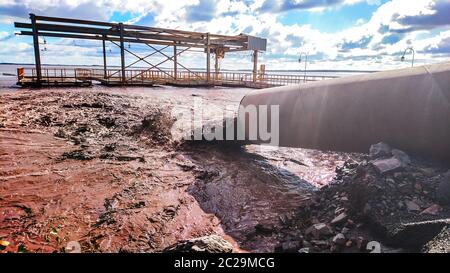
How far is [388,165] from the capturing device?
3.60 m

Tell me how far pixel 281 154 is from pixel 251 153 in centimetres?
79

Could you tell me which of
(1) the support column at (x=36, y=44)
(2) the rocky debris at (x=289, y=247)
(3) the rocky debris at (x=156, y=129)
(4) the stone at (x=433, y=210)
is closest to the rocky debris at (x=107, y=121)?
(3) the rocky debris at (x=156, y=129)

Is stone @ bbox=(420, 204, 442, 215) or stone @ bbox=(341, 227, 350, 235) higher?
stone @ bbox=(420, 204, 442, 215)

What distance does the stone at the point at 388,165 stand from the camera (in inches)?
140

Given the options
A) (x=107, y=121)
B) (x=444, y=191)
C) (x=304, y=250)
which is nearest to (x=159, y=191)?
(x=304, y=250)

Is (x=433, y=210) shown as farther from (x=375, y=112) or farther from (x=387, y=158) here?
(x=375, y=112)

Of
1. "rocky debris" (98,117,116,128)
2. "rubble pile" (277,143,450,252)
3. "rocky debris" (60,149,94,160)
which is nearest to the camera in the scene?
"rubble pile" (277,143,450,252)

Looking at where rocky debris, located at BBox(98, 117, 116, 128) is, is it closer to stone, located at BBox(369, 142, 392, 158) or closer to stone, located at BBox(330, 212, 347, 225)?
stone, located at BBox(330, 212, 347, 225)

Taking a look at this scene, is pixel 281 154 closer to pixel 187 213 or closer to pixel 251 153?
pixel 251 153

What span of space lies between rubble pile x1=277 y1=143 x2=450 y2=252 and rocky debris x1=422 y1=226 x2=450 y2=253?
10cm

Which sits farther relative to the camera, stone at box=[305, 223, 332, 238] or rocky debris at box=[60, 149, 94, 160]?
rocky debris at box=[60, 149, 94, 160]

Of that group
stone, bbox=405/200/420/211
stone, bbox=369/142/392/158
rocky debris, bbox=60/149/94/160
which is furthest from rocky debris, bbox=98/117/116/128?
stone, bbox=405/200/420/211

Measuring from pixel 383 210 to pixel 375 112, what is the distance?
4.76 ft

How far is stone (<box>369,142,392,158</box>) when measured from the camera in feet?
12.6
